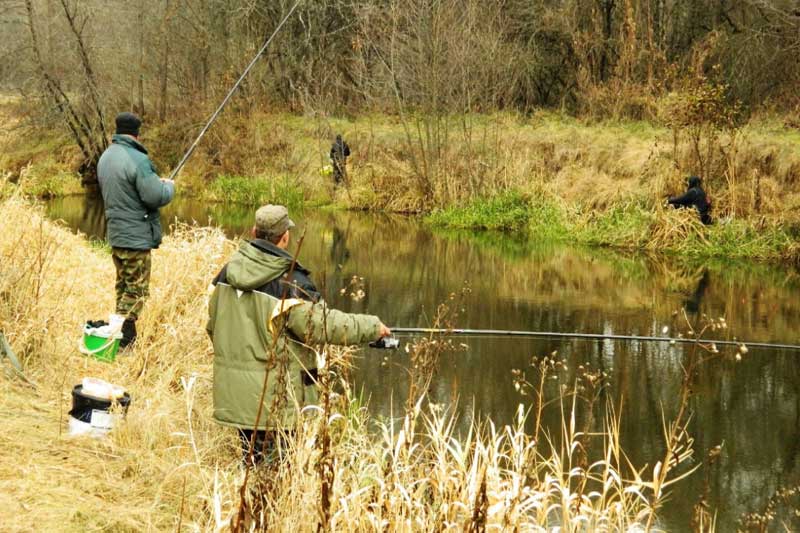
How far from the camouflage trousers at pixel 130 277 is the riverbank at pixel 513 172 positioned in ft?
24.4

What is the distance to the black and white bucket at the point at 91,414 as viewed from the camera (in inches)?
199

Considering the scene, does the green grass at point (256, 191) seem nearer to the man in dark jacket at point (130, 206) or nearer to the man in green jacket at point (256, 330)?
the man in dark jacket at point (130, 206)

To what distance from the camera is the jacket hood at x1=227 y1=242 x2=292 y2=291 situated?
4258mm

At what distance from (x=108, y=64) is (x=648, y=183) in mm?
14350

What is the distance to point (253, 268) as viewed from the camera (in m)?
4.28

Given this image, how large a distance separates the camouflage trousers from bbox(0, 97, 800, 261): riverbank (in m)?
7.43

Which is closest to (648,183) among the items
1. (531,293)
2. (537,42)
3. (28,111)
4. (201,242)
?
(531,293)

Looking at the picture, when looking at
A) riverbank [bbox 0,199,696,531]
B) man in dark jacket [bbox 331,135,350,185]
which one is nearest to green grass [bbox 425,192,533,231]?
man in dark jacket [bbox 331,135,350,185]

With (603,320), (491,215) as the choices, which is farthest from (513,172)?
(603,320)

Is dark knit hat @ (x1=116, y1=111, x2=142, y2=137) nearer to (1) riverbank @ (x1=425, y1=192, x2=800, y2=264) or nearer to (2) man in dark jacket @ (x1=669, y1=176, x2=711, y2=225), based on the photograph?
(2) man in dark jacket @ (x1=669, y1=176, x2=711, y2=225)

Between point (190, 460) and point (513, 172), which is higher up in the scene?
point (513, 172)

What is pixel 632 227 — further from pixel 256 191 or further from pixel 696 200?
pixel 256 191

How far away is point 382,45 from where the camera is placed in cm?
2158

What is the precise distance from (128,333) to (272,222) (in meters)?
2.93
